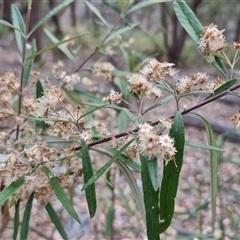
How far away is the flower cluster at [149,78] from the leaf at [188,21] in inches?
2.9

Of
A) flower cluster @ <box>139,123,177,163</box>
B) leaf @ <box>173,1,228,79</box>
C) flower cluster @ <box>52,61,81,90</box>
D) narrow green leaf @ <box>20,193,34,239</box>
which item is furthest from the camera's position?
flower cluster @ <box>52,61,81,90</box>

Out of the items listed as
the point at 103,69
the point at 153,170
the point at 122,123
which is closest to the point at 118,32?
the point at 103,69

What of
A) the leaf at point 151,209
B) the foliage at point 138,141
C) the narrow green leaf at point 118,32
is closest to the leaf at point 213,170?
the foliage at point 138,141

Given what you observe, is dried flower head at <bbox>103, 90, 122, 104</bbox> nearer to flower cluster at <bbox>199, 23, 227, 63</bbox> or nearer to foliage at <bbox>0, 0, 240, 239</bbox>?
foliage at <bbox>0, 0, 240, 239</bbox>

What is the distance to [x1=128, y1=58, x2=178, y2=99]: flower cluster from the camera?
0.47 meters

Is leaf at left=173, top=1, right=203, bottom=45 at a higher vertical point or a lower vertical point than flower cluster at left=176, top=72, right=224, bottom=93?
higher

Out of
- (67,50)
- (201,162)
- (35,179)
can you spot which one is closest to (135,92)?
(35,179)

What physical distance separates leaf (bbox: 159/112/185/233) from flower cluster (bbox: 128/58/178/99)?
0.05 m

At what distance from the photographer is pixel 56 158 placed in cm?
52

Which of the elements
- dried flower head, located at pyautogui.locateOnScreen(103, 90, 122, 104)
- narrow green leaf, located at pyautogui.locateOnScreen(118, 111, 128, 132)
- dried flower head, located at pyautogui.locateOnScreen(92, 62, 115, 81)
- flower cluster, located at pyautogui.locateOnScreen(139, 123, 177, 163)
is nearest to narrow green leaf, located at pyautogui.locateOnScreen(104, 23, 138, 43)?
dried flower head, located at pyautogui.locateOnScreen(92, 62, 115, 81)

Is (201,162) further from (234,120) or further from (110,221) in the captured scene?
(234,120)

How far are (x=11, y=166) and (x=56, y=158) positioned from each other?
2.3 inches

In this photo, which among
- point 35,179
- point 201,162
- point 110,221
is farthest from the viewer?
point 201,162

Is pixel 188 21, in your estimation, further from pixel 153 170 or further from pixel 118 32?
pixel 118 32
